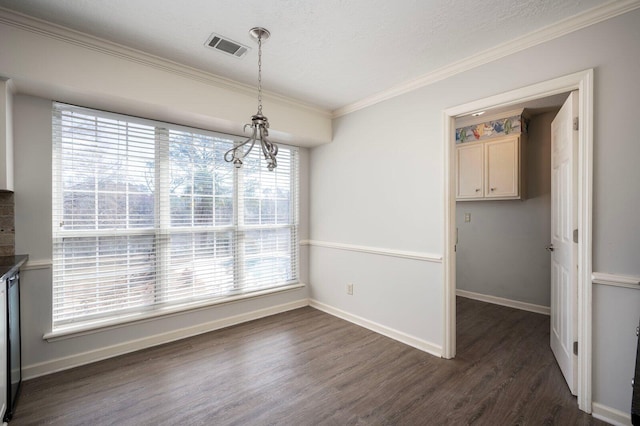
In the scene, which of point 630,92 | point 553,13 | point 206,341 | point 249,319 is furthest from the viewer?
point 249,319

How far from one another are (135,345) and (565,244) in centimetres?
377

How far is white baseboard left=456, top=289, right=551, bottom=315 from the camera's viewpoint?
12.3ft

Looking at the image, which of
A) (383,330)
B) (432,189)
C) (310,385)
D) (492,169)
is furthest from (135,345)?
(492,169)

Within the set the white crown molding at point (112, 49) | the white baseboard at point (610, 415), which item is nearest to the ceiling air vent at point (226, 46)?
the white crown molding at point (112, 49)

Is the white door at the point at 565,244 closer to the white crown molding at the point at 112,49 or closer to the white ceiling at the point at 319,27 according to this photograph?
the white ceiling at the point at 319,27

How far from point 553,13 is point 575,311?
2.01 meters

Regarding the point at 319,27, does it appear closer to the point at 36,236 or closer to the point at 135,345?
the point at 36,236

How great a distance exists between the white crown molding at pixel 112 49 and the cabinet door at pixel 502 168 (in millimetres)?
3005

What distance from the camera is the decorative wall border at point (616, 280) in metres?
1.76

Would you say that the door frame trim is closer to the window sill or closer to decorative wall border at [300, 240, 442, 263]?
decorative wall border at [300, 240, 442, 263]

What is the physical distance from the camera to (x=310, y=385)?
2207 millimetres

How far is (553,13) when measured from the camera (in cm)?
191

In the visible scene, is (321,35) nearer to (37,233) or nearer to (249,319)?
(37,233)

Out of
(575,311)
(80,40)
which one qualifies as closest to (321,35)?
(80,40)
